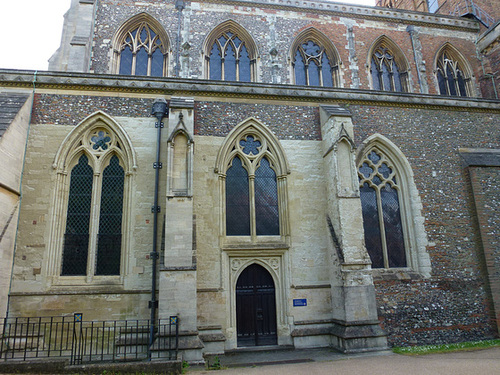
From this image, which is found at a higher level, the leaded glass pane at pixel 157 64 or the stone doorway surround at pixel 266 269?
the leaded glass pane at pixel 157 64

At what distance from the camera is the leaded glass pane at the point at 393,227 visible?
456 inches

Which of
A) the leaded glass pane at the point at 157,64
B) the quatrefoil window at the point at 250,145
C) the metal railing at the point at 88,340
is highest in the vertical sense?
the leaded glass pane at the point at 157,64

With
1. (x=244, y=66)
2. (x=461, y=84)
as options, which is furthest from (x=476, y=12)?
(x=244, y=66)

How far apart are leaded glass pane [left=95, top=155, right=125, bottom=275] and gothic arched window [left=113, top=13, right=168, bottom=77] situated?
7399 millimetres

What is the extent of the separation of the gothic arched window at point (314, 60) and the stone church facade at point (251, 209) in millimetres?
5888

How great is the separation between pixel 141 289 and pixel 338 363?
5255 mm

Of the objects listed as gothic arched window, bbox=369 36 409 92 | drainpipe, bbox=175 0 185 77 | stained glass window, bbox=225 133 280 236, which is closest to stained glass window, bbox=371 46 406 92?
gothic arched window, bbox=369 36 409 92

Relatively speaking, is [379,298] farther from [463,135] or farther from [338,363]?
[463,135]

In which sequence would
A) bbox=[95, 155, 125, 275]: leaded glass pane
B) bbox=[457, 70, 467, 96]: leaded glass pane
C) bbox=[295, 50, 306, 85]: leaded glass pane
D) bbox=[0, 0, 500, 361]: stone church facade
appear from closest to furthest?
bbox=[0, 0, 500, 361]: stone church facade
bbox=[95, 155, 125, 275]: leaded glass pane
bbox=[295, 50, 306, 85]: leaded glass pane
bbox=[457, 70, 467, 96]: leaded glass pane

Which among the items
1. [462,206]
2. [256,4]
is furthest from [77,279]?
[256,4]

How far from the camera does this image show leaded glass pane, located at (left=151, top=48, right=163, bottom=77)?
16.8 m

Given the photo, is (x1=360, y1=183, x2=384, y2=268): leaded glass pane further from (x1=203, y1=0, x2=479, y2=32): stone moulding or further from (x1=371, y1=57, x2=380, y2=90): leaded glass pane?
(x1=203, y1=0, x2=479, y2=32): stone moulding

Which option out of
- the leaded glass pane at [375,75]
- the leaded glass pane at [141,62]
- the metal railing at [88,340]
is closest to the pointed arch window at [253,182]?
the metal railing at [88,340]

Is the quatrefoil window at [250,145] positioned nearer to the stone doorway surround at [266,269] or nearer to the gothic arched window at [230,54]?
the stone doorway surround at [266,269]
